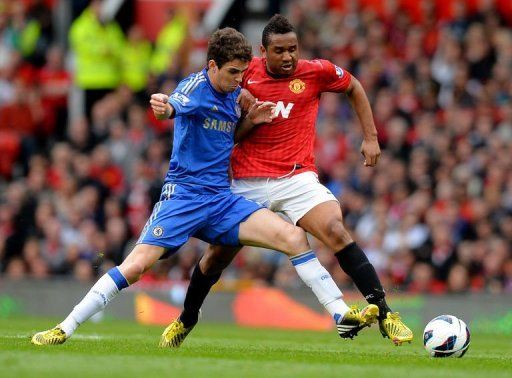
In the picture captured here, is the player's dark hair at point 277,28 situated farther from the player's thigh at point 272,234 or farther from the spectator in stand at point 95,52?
the spectator in stand at point 95,52

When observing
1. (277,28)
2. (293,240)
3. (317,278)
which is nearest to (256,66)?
(277,28)

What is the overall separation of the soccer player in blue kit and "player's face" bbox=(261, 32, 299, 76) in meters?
0.34

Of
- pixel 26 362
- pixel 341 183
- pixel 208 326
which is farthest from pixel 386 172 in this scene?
pixel 26 362

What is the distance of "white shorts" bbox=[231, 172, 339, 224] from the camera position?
1066 cm

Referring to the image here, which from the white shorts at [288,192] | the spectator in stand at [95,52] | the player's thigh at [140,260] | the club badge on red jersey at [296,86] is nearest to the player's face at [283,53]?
the club badge on red jersey at [296,86]

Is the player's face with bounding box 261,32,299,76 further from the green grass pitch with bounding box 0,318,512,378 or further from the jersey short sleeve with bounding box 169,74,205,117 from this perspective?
the green grass pitch with bounding box 0,318,512,378

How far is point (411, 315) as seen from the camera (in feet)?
55.3

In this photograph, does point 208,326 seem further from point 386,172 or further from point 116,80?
point 116,80

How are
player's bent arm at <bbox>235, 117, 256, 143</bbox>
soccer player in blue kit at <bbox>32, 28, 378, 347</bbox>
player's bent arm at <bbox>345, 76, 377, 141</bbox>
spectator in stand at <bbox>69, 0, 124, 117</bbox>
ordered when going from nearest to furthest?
soccer player in blue kit at <bbox>32, 28, 378, 347</bbox>, player's bent arm at <bbox>235, 117, 256, 143</bbox>, player's bent arm at <bbox>345, 76, 377, 141</bbox>, spectator in stand at <bbox>69, 0, 124, 117</bbox>

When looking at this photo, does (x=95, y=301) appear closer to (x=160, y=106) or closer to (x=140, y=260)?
(x=140, y=260)

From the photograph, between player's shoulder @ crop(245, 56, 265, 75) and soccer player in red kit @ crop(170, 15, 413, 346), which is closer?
soccer player in red kit @ crop(170, 15, 413, 346)

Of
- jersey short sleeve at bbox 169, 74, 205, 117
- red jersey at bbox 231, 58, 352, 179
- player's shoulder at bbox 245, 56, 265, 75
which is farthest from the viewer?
player's shoulder at bbox 245, 56, 265, 75

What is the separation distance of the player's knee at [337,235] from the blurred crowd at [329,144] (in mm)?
6643

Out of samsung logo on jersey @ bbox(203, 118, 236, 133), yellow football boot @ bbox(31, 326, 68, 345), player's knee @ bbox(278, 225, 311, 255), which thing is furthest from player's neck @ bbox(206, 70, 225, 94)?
yellow football boot @ bbox(31, 326, 68, 345)
